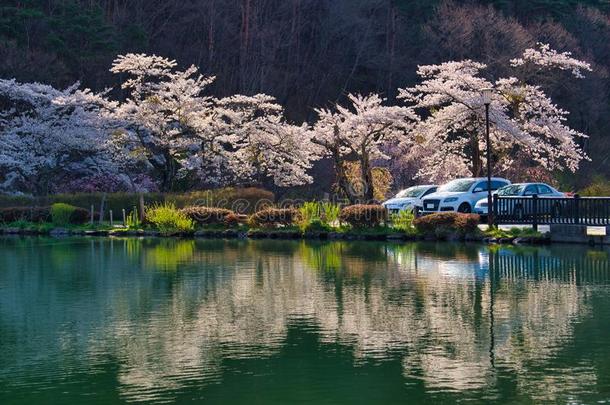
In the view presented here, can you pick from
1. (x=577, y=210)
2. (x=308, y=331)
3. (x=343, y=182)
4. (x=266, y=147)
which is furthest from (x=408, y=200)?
(x=308, y=331)

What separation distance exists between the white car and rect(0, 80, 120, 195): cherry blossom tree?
17.7 metres

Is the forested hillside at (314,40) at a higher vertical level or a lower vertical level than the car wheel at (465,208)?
higher

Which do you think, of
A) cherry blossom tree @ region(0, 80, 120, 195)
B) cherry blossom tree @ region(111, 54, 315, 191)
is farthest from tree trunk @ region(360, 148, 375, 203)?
cherry blossom tree @ region(0, 80, 120, 195)

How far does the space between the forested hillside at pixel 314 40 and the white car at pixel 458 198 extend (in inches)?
878

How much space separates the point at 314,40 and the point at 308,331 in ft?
221

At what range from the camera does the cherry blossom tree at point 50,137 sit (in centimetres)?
5047

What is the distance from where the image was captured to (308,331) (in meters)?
16.1

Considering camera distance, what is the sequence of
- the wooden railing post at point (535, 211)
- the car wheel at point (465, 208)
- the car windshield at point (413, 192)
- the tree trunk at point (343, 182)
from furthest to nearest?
the tree trunk at point (343, 182) → the car windshield at point (413, 192) → the car wheel at point (465, 208) → the wooden railing post at point (535, 211)

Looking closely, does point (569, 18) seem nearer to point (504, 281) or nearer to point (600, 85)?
point (600, 85)

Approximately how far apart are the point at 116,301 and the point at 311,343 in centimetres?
602

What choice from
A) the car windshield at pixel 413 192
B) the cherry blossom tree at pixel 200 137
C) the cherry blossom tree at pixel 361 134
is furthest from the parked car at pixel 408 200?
the cherry blossom tree at pixel 200 137

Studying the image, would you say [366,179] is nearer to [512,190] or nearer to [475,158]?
[475,158]

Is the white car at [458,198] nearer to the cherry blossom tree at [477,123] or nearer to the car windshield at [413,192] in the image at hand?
the car windshield at [413,192]

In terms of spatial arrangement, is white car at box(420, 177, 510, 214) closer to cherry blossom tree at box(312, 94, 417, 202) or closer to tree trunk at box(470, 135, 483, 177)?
cherry blossom tree at box(312, 94, 417, 202)
